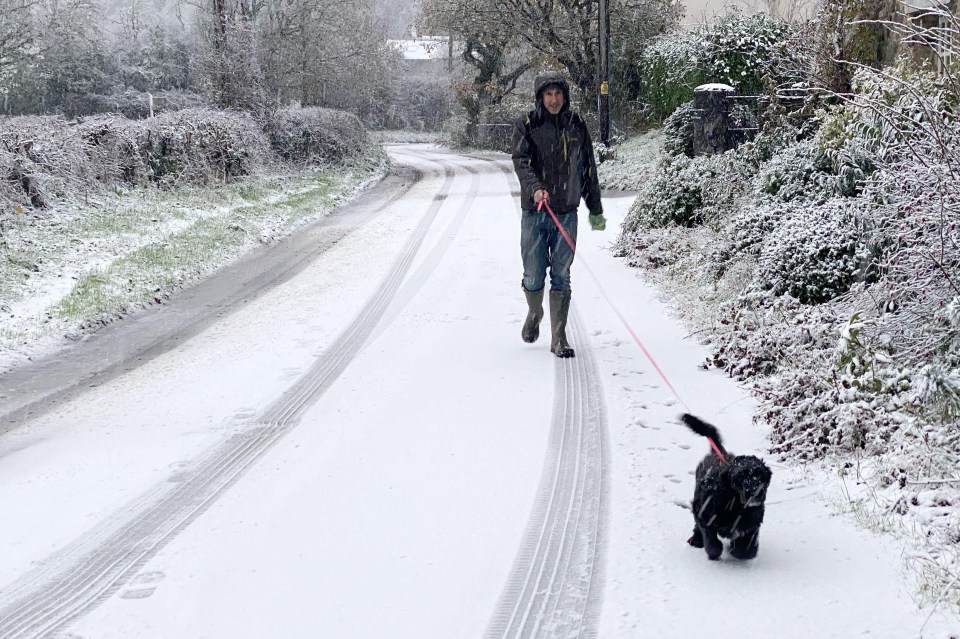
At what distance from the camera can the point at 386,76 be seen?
51594 mm

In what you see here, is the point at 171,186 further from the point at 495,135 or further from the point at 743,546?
the point at 495,135

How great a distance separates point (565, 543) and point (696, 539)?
0.57 metres

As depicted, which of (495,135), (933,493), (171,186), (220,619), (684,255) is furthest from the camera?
(495,135)

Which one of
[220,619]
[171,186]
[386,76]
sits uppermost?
[386,76]

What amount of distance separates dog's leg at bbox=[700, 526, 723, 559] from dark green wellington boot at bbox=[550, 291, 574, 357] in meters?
3.33

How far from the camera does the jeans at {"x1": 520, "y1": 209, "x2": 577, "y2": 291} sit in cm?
696

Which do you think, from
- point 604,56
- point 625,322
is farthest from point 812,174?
point 604,56

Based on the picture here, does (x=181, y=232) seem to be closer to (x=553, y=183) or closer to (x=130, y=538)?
(x=553, y=183)

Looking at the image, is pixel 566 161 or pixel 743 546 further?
pixel 566 161

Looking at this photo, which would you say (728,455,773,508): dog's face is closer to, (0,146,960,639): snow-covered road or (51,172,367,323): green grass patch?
(0,146,960,639): snow-covered road

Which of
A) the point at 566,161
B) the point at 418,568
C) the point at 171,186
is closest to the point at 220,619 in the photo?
the point at 418,568

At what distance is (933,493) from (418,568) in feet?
7.69

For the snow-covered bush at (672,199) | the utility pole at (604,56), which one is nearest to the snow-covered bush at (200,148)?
the snow-covered bush at (672,199)

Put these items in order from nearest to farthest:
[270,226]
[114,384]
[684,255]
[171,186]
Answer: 1. [114,384]
2. [684,255]
3. [270,226]
4. [171,186]
